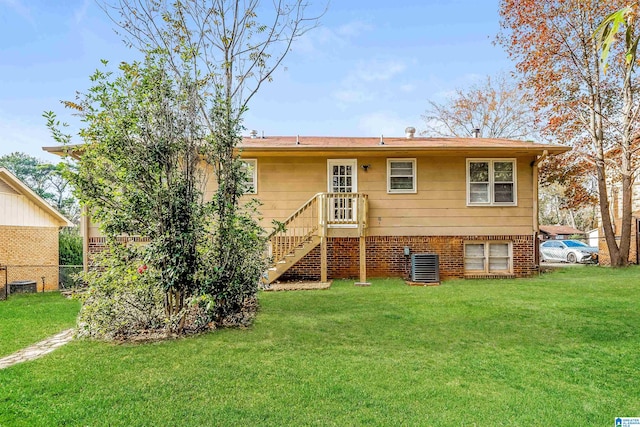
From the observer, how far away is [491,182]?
1083cm

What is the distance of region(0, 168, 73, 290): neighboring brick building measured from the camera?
1370cm

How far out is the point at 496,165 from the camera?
35.7 feet

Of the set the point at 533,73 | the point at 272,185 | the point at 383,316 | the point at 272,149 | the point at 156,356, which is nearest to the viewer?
the point at 156,356

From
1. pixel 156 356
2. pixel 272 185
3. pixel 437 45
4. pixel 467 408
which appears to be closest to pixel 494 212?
pixel 272 185

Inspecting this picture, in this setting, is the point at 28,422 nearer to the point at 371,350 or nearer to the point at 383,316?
the point at 371,350

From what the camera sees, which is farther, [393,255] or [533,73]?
[533,73]

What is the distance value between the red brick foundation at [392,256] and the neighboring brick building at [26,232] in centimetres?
1031

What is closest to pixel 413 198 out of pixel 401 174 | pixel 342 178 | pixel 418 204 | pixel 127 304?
pixel 418 204

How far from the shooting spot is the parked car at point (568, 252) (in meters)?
18.7

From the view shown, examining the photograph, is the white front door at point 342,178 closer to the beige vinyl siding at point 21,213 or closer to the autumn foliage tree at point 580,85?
the autumn foliage tree at point 580,85

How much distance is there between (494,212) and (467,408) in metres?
8.76

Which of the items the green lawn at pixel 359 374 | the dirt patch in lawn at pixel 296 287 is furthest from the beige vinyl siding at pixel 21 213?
the green lawn at pixel 359 374

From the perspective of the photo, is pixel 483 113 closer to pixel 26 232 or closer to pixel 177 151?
pixel 177 151

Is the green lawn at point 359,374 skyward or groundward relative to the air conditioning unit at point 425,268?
groundward
